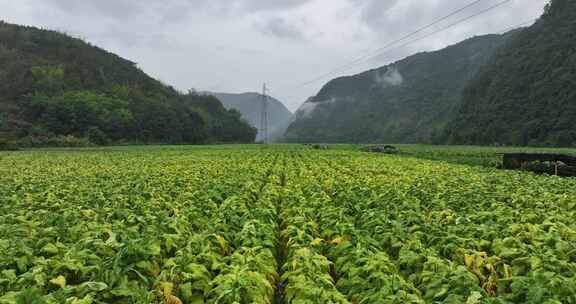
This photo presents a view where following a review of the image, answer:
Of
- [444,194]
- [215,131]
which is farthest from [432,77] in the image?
[444,194]

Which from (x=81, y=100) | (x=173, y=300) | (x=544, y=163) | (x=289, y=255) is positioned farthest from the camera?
(x=81, y=100)

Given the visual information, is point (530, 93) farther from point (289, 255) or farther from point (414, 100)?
point (289, 255)

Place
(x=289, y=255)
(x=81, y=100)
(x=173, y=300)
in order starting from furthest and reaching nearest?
1. (x=81, y=100)
2. (x=289, y=255)
3. (x=173, y=300)

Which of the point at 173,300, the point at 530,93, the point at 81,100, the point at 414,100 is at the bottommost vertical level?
the point at 173,300

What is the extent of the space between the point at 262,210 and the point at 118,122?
9269 centimetres

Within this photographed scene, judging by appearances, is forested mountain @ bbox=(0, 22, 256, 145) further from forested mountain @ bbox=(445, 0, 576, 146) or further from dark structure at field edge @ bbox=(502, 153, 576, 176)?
forested mountain @ bbox=(445, 0, 576, 146)

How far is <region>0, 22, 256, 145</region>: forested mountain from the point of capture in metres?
84.8

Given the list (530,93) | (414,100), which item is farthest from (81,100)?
(414,100)

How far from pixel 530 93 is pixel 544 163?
7089cm

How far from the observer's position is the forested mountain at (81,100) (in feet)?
278

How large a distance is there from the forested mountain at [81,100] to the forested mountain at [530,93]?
72435 mm

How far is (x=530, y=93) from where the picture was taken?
8362cm

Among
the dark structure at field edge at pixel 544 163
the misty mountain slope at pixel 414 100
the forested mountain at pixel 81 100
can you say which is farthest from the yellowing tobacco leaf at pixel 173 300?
the misty mountain slope at pixel 414 100

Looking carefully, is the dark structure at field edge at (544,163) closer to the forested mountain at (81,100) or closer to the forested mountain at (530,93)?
the forested mountain at (530,93)
